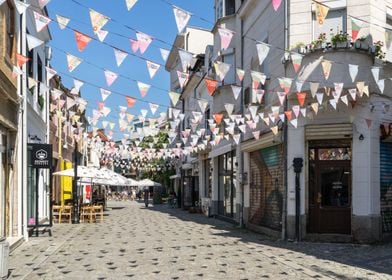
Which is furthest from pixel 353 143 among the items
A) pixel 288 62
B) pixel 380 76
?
pixel 288 62

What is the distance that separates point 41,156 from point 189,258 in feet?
21.4

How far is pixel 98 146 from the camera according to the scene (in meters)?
41.6

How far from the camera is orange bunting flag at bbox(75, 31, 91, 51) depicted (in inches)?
426

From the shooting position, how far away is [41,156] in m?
16.2

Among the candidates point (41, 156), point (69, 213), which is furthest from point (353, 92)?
point (69, 213)

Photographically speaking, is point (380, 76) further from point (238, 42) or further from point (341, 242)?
point (238, 42)

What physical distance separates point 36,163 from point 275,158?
24.8 feet

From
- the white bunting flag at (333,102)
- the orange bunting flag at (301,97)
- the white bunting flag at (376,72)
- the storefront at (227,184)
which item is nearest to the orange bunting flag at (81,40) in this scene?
the orange bunting flag at (301,97)

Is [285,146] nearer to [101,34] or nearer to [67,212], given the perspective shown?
[101,34]

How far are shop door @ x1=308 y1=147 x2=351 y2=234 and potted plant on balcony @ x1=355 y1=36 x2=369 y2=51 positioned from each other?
10.6ft

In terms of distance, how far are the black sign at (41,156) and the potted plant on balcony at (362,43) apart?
9.46 meters

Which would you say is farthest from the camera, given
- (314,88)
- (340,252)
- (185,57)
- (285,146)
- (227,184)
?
(227,184)

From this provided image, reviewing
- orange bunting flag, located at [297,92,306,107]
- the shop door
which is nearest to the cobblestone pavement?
the shop door

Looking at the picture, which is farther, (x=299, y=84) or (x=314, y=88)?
(x=299, y=84)
